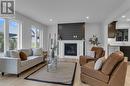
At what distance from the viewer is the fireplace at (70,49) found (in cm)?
931

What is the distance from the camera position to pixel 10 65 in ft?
13.8

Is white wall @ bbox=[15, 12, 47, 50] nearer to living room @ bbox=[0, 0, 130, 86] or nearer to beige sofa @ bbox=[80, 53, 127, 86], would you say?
living room @ bbox=[0, 0, 130, 86]

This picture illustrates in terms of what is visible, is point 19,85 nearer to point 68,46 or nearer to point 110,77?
point 110,77

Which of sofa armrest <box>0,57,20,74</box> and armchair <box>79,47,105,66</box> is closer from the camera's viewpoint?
sofa armrest <box>0,57,20,74</box>

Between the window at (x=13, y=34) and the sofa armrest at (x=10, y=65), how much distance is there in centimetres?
176

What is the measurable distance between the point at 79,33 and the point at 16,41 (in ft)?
14.9

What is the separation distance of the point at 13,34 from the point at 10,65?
238 centimetres

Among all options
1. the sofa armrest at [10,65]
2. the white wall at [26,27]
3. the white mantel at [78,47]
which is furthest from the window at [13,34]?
the white mantel at [78,47]

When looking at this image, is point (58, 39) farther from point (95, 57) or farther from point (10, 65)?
point (10, 65)

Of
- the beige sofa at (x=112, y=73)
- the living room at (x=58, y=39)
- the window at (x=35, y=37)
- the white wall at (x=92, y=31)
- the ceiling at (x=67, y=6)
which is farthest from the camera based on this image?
the white wall at (x=92, y=31)

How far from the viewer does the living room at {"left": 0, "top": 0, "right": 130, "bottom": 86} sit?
4.14m

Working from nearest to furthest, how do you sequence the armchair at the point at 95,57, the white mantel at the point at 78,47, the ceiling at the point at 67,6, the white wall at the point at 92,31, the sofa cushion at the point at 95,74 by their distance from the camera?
the sofa cushion at the point at 95,74
the ceiling at the point at 67,6
the armchair at the point at 95,57
the white mantel at the point at 78,47
the white wall at the point at 92,31

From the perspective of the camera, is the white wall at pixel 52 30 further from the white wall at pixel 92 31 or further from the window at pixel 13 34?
the window at pixel 13 34

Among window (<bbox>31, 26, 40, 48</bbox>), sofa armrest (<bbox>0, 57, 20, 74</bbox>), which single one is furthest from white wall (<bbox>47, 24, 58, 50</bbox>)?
sofa armrest (<bbox>0, 57, 20, 74</bbox>)
